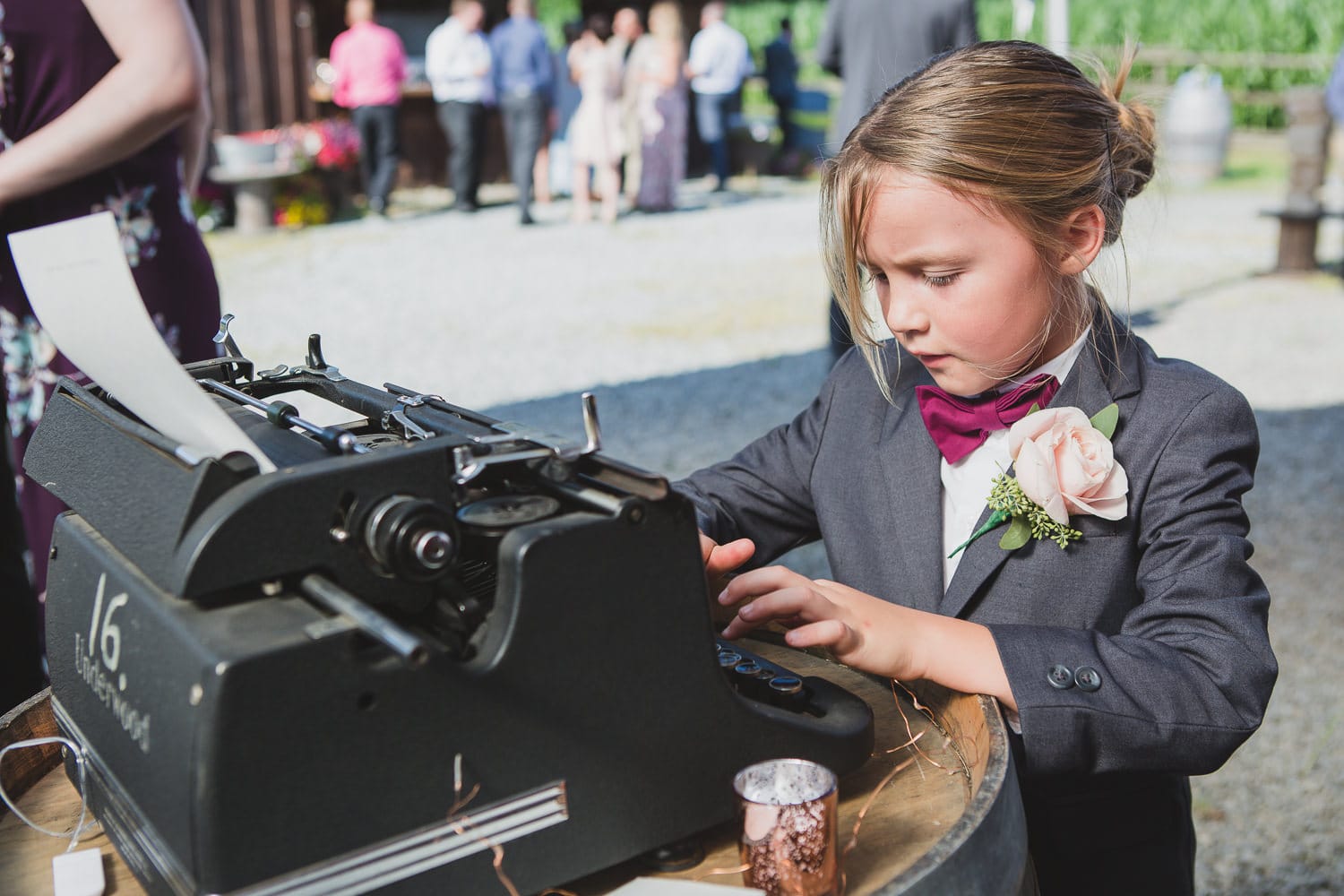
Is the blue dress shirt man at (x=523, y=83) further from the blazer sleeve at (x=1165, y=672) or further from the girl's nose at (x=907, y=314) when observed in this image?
the blazer sleeve at (x=1165, y=672)

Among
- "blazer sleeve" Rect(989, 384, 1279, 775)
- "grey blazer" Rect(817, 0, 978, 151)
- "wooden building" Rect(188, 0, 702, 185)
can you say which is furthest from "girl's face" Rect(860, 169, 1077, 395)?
"wooden building" Rect(188, 0, 702, 185)

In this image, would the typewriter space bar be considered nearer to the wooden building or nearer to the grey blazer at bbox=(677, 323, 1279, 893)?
the grey blazer at bbox=(677, 323, 1279, 893)

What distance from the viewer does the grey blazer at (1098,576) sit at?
1.36 meters

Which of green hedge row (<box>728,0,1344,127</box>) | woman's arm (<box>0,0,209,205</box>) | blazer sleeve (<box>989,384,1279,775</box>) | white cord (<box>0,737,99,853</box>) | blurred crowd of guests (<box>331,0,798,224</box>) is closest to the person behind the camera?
white cord (<box>0,737,99,853</box>)

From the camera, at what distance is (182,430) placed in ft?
3.50

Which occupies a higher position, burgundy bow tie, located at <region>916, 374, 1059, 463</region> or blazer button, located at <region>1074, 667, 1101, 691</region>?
burgundy bow tie, located at <region>916, 374, 1059, 463</region>

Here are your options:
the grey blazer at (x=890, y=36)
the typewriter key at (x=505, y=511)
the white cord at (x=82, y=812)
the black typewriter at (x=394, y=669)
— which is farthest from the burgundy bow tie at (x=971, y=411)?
the grey blazer at (x=890, y=36)

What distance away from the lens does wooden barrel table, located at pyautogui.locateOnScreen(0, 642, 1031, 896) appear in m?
1.05

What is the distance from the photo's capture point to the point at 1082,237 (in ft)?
5.66

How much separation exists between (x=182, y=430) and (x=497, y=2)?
786 inches

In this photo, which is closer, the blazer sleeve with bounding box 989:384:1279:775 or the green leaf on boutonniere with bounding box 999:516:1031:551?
the blazer sleeve with bounding box 989:384:1279:775

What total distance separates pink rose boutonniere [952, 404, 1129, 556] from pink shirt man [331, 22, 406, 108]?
12936 mm

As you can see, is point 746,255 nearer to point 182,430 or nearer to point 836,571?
point 836,571

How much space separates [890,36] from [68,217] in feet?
15.1
